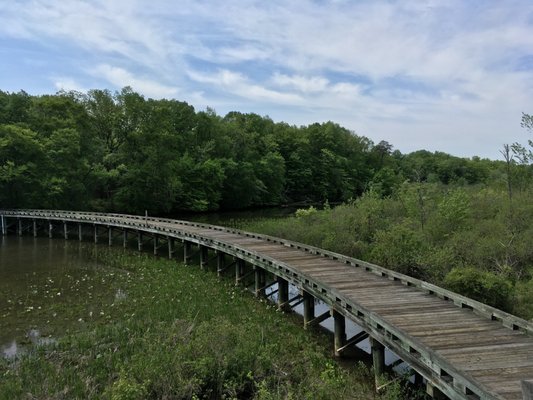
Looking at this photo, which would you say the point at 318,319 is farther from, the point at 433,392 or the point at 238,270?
the point at 238,270

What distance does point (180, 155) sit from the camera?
2226 inches

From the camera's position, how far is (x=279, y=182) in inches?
2667

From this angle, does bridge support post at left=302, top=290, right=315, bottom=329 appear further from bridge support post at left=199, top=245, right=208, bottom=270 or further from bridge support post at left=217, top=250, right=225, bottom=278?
bridge support post at left=199, top=245, right=208, bottom=270

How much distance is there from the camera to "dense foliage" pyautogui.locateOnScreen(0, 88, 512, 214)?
39.6 m

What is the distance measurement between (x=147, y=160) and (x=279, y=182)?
24.2 metres

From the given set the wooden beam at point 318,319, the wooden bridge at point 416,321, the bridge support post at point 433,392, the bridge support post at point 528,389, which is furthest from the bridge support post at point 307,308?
the bridge support post at point 528,389

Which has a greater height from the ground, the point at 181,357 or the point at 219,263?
the point at 181,357

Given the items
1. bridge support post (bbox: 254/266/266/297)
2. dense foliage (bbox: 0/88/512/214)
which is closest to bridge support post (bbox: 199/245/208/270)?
bridge support post (bbox: 254/266/266/297)

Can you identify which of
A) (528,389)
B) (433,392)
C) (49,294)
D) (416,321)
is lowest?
(49,294)

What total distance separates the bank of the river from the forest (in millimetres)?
5675

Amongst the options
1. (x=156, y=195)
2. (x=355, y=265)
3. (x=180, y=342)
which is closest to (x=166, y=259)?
(x=355, y=265)

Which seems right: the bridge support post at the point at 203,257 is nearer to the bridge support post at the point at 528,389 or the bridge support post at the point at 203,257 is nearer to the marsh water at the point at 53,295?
the marsh water at the point at 53,295

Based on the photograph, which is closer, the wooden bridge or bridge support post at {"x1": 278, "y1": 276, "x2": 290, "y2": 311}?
the wooden bridge

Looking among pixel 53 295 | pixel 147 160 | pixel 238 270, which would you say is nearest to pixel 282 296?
pixel 238 270
